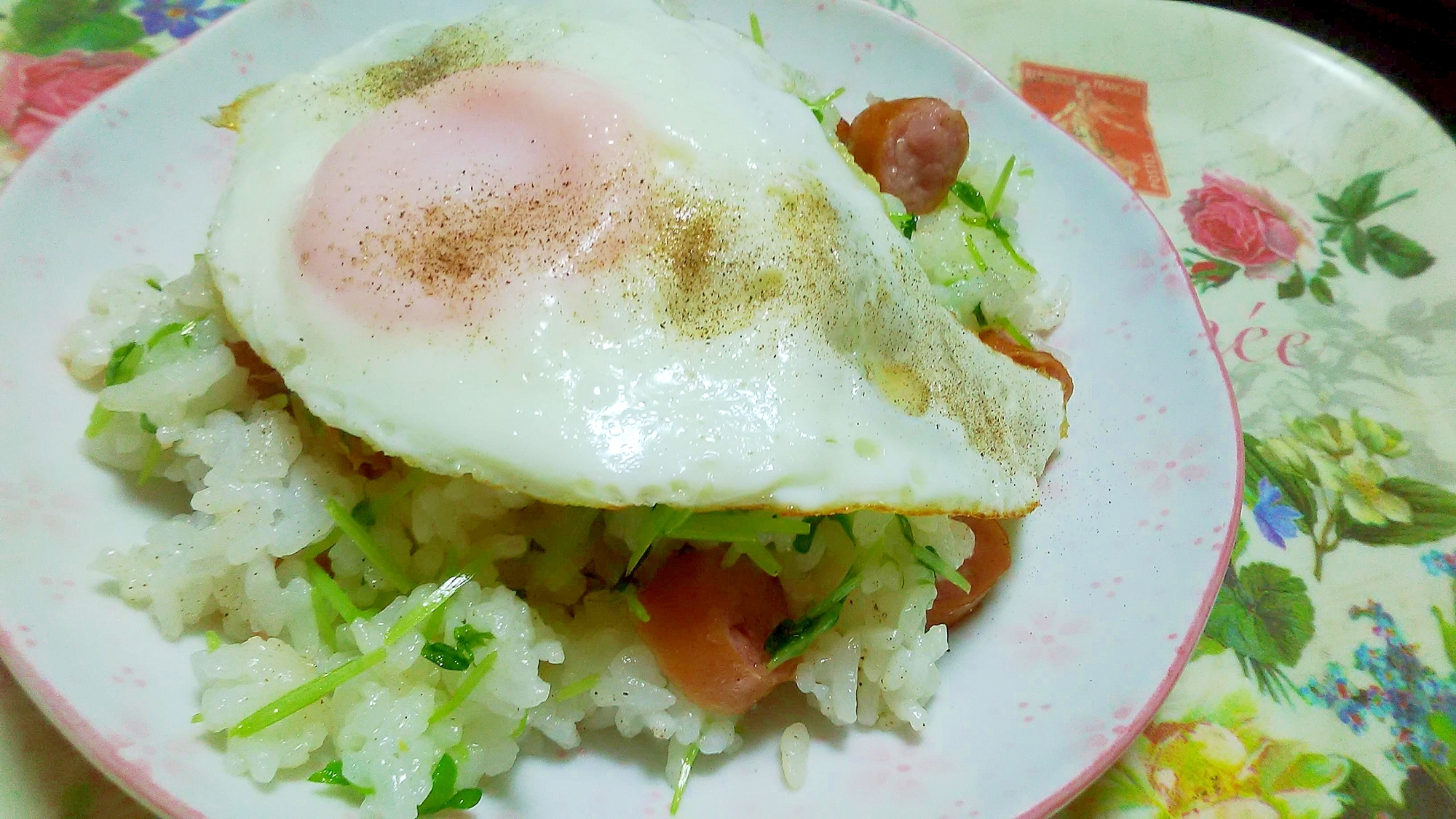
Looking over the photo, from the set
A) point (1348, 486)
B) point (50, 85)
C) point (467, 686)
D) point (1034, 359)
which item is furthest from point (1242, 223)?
point (50, 85)

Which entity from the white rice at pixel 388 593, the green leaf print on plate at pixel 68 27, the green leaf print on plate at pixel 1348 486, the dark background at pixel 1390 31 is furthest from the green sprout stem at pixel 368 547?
the dark background at pixel 1390 31

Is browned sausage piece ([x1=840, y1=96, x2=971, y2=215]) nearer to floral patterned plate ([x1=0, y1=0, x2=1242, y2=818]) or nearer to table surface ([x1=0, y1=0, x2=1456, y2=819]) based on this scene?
floral patterned plate ([x1=0, y1=0, x2=1242, y2=818])

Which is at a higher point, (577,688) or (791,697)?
(577,688)

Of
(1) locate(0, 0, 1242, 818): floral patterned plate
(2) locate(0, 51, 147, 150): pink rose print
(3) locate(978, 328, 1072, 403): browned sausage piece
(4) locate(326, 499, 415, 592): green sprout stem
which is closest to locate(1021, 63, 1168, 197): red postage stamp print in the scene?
(1) locate(0, 0, 1242, 818): floral patterned plate

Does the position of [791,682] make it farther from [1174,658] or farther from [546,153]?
[546,153]

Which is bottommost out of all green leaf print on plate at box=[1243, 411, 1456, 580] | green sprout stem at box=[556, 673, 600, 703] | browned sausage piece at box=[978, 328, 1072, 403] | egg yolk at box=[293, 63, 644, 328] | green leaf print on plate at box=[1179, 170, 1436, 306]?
green leaf print on plate at box=[1243, 411, 1456, 580]

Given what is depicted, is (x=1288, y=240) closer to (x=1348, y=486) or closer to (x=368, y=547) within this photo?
(x=1348, y=486)
